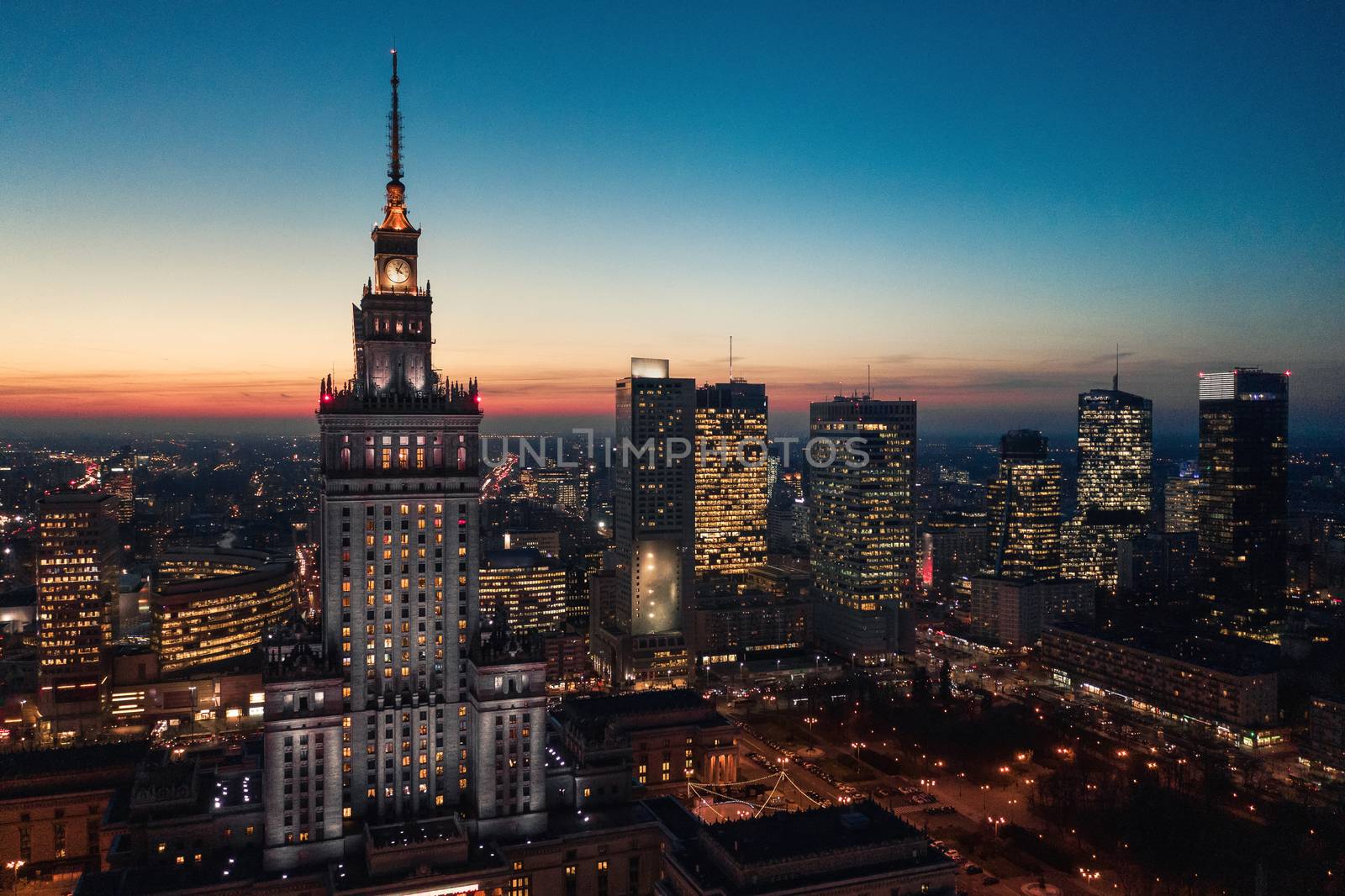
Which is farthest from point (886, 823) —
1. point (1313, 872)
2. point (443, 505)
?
point (443, 505)

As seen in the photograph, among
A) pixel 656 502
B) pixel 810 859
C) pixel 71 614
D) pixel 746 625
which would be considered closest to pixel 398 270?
pixel 810 859

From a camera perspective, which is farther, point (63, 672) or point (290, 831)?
point (63, 672)

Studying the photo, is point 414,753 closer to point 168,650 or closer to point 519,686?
point 519,686

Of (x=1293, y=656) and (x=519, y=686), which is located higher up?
(x=519, y=686)

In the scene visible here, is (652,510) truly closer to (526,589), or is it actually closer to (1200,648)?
(526,589)

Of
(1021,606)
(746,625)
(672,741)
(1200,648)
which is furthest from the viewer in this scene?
(1021,606)

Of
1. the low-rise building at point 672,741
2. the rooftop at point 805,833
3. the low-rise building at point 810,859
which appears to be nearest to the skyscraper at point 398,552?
the low-rise building at point 810,859
